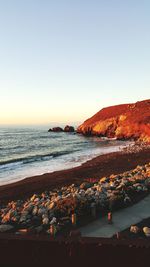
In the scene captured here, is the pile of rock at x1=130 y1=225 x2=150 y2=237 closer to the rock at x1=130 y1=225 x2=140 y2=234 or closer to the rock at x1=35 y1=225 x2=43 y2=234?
the rock at x1=130 y1=225 x2=140 y2=234

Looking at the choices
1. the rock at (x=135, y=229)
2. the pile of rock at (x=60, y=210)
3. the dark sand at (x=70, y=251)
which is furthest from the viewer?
the pile of rock at (x=60, y=210)

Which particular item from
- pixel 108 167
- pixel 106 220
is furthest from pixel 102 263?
pixel 108 167

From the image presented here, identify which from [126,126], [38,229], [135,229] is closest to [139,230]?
[135,229]

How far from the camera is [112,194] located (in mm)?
16422

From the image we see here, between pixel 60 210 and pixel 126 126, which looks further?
pixel 126 126

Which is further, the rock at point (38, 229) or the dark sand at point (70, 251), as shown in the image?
the rock at point (38, 229)

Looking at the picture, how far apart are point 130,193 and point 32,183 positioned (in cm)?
1152

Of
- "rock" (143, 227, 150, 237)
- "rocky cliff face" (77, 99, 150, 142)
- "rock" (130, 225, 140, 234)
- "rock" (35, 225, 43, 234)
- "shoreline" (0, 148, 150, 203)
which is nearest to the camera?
"rock" (143, 227, 150, 237)

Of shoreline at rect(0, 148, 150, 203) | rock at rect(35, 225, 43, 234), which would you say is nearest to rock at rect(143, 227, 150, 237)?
rock at rect(35, 225, 43, 234)

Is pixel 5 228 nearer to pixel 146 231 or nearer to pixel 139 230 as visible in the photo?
pixel 139 230

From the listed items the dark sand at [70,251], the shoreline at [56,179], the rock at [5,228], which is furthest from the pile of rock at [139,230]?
the shoreline at [56,179]

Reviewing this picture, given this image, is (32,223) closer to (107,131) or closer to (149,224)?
(149,224)

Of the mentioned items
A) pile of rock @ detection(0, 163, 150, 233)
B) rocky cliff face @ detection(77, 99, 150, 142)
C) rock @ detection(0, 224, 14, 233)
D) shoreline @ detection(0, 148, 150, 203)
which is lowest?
shoreline @ detection(0, 148, 150, 203)

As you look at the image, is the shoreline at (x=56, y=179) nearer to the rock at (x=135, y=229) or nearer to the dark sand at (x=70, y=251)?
the rock at (x=135, y=229)
